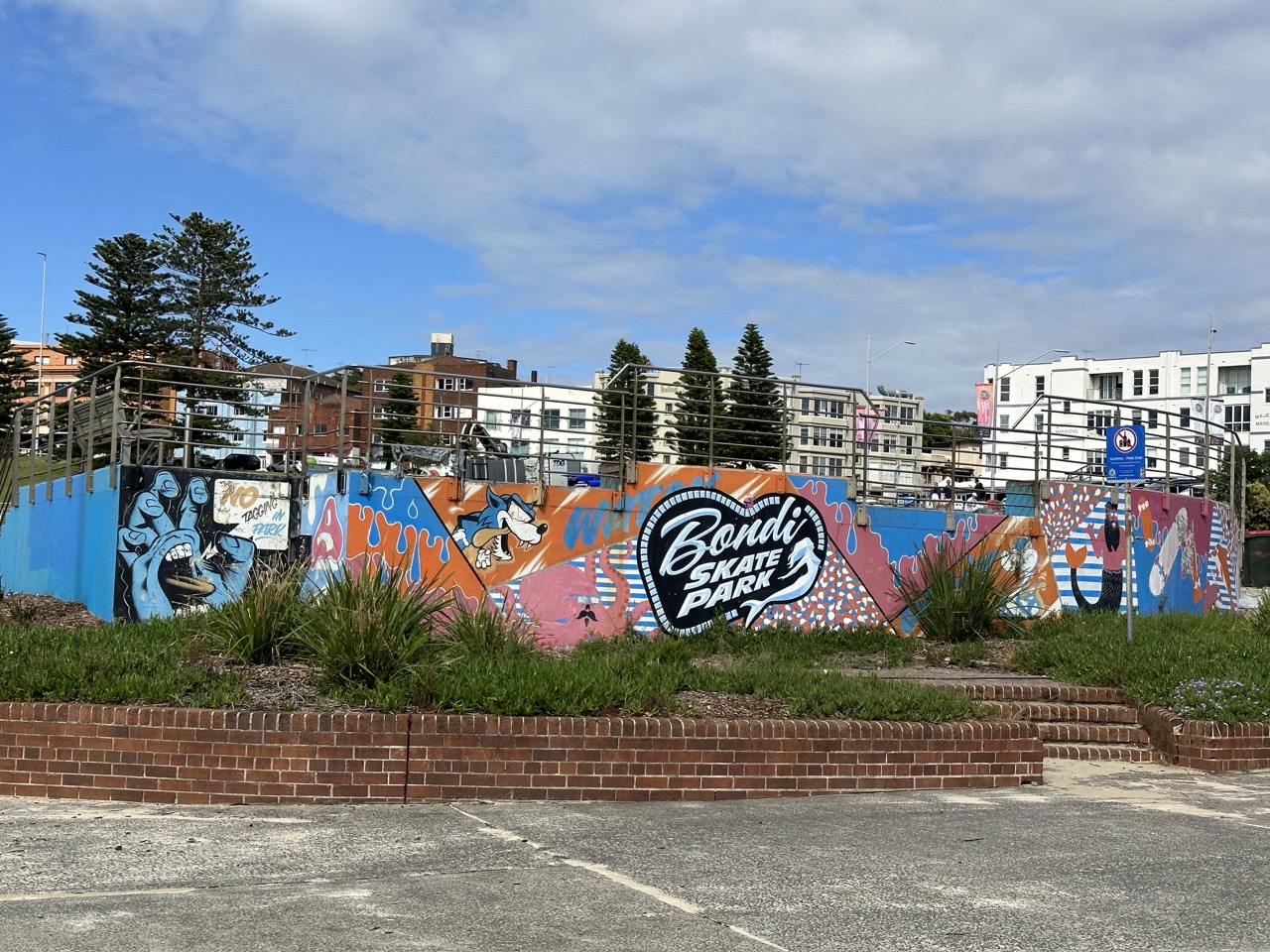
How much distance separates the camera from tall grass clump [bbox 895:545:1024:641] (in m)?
16.1

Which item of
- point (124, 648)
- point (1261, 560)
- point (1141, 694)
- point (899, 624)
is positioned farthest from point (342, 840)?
point (1261, 560)

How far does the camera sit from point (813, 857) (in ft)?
23.5

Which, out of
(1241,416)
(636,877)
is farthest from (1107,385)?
(636,877)

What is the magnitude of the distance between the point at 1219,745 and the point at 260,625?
7.61m

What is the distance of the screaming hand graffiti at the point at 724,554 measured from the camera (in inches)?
643

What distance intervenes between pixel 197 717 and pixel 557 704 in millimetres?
2267

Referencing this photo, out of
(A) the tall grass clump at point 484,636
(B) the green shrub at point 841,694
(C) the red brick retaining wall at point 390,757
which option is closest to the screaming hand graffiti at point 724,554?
(A) the tall grass clump at point 484,636

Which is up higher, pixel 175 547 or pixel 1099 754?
pixel 175 547

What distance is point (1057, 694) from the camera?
1216cm

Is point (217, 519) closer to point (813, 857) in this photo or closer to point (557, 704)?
point (557, 704)

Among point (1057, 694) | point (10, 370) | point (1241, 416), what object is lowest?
point (1057, 694)

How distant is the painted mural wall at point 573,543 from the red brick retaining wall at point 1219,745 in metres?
3.19

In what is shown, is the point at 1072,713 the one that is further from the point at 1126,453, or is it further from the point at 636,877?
the point at 636,877

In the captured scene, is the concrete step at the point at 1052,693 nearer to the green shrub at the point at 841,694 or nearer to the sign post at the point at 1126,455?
the green shrub at the point at 841,694
